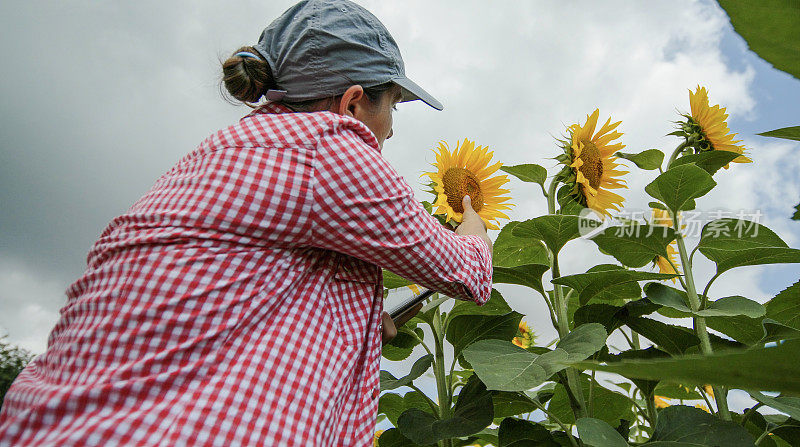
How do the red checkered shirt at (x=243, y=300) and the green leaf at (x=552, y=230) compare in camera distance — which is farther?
the green leaf at (x=552, y=230)

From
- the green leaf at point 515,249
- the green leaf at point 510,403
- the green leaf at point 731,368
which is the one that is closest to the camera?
the green leaf at point 731,368

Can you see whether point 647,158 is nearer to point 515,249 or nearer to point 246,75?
point 515,249

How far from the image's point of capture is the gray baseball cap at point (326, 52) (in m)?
1.12

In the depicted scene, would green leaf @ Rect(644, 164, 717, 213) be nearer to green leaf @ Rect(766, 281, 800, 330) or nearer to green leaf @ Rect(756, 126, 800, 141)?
green leaf @ Rect(766, 281, 800, 330)

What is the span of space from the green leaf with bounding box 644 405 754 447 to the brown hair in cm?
78

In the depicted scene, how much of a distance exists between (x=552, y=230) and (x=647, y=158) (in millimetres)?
345

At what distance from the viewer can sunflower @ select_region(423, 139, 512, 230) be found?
139cm

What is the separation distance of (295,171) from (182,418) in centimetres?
34

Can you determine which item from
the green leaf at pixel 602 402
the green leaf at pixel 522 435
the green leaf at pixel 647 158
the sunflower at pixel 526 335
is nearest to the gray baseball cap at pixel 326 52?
the green leaf at pixel 647 158

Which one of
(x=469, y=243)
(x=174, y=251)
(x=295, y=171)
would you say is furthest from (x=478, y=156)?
(x=174, y=251)

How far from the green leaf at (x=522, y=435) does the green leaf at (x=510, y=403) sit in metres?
0.08

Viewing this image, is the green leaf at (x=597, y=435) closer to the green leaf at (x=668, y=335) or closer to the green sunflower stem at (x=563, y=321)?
the green sunflower stem at (x=563, y=321)

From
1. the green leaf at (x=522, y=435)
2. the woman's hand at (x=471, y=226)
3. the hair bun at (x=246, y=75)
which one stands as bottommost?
the green leaf at (x=522, y=435)

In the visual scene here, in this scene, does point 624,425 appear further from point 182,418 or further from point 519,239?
point 182,418
